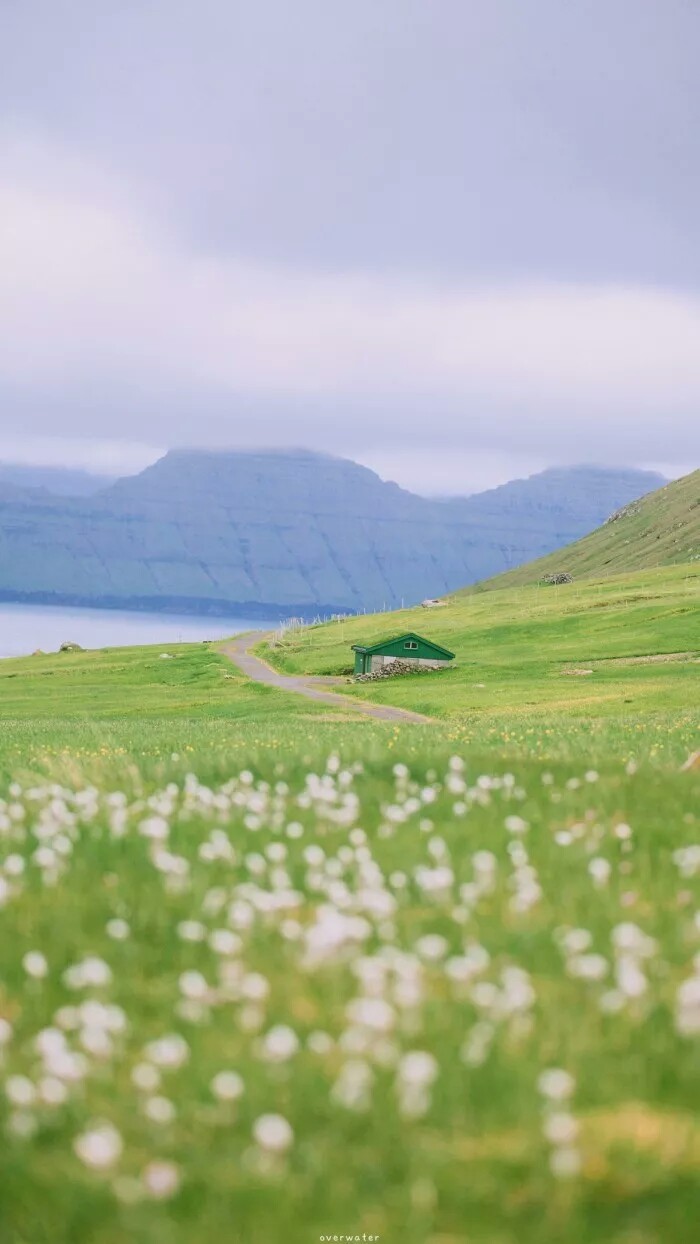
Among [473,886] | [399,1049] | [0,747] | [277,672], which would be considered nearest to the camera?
[399,1049]

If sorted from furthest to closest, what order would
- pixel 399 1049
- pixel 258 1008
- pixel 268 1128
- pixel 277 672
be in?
pixel 277 672, pixel 258 1008, pixel 399 1049, pixel 268 1128

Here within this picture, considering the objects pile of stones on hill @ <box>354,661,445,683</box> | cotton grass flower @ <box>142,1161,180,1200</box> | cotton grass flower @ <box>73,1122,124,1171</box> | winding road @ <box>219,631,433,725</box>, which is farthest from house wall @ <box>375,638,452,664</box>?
cotton grass flower @ <box>142,1161,180,1200</box>

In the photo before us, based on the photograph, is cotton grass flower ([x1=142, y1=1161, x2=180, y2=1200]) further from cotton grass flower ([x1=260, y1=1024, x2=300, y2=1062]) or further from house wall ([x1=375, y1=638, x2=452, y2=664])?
house wall ([x1=375, y1=638, x2=452, y2=664])

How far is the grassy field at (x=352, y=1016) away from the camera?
17.5 ft

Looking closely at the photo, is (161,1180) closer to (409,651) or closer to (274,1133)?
(274,1133)

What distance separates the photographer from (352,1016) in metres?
6.20

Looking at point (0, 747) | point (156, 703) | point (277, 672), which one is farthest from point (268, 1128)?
point (277, 672)

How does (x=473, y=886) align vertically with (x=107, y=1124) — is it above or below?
above

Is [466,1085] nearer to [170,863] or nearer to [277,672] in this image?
[170,863]

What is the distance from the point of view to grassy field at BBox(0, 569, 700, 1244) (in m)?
5.32

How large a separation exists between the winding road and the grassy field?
44.3 metres

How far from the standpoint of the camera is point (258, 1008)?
22.1ft

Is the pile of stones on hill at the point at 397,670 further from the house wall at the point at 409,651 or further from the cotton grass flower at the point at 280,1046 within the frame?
the cotton grass flower at the point at 280,1046

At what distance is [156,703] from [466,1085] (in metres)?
101
